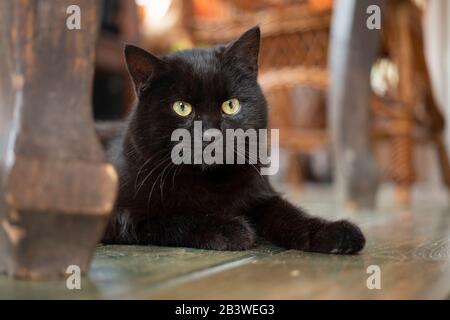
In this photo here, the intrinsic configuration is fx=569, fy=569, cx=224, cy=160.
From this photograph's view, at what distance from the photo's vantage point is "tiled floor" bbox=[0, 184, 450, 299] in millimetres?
603

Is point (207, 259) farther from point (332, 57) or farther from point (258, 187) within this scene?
point (332, 57)

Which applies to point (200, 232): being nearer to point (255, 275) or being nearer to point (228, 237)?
point (228, 237)

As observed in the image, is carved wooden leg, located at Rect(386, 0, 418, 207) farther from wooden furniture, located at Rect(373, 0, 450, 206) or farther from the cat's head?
the cat's head

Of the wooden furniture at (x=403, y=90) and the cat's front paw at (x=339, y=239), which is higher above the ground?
the wooden furniture at (x=403, y=90)

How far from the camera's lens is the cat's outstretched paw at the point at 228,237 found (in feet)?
2.94

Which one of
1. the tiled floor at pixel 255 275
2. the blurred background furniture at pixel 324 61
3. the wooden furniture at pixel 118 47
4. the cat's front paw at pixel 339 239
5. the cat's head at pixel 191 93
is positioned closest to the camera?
the tiled floor at pixel 255 275

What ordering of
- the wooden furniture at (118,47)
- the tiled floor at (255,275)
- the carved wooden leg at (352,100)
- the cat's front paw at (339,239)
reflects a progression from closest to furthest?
the tiled floor at (255,275) < the cat's front paw at (339,239) < the carved wooden leg at (352,100) < the wooden furniture at (118,47)

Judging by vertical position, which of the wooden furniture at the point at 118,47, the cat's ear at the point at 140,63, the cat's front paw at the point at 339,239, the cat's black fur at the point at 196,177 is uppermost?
the wooden furniture at the point at 118,47

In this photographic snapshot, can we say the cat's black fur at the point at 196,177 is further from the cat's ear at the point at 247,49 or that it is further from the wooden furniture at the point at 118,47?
the wooden furniture at the point at 118,47

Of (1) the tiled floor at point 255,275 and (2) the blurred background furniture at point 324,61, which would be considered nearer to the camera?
(1) the tiled floor at point 255,275

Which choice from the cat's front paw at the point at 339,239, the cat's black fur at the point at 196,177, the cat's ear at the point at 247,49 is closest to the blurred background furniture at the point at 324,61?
the cat's ear at the point at 247,49

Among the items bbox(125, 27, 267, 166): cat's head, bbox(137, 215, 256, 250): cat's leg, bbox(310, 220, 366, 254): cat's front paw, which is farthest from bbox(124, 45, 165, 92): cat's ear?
bbox(310, 220, 366, 254): cat's front paw
